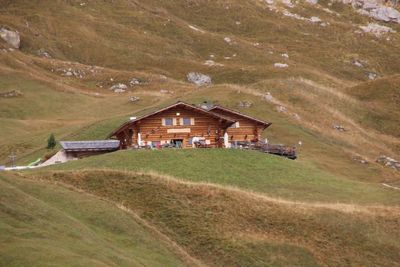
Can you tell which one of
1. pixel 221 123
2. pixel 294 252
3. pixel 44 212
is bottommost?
pixel 294 252

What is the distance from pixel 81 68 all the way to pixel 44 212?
112961 mm

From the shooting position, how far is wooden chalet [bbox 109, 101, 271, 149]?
86.6m

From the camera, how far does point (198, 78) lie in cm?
16750

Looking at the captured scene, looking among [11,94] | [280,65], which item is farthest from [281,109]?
[280,65]

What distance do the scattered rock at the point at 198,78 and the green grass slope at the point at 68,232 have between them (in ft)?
360

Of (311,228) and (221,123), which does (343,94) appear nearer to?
(221,123)

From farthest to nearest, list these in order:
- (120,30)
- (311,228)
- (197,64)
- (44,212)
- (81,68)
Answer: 1. (120,30)
2. (197,64)
3. (81,68)
4. (311,228)
5. (44,212)

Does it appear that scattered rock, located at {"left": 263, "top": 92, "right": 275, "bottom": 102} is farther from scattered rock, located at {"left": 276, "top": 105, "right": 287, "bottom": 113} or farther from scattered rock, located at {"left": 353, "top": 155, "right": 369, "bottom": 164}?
scattered rock, located at {"left": 353, "top": 155, "right": 369, "bottom": 164}

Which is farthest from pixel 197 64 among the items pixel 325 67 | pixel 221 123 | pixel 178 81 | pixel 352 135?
pixel 221 123

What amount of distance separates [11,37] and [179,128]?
8663 cm

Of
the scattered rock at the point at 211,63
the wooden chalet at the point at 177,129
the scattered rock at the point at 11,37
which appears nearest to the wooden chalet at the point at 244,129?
the wooden chalet at the point at 177,129

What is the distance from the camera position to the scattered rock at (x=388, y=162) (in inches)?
3831

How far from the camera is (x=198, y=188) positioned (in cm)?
6053

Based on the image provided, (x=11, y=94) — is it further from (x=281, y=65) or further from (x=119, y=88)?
(x=281, y=65)
